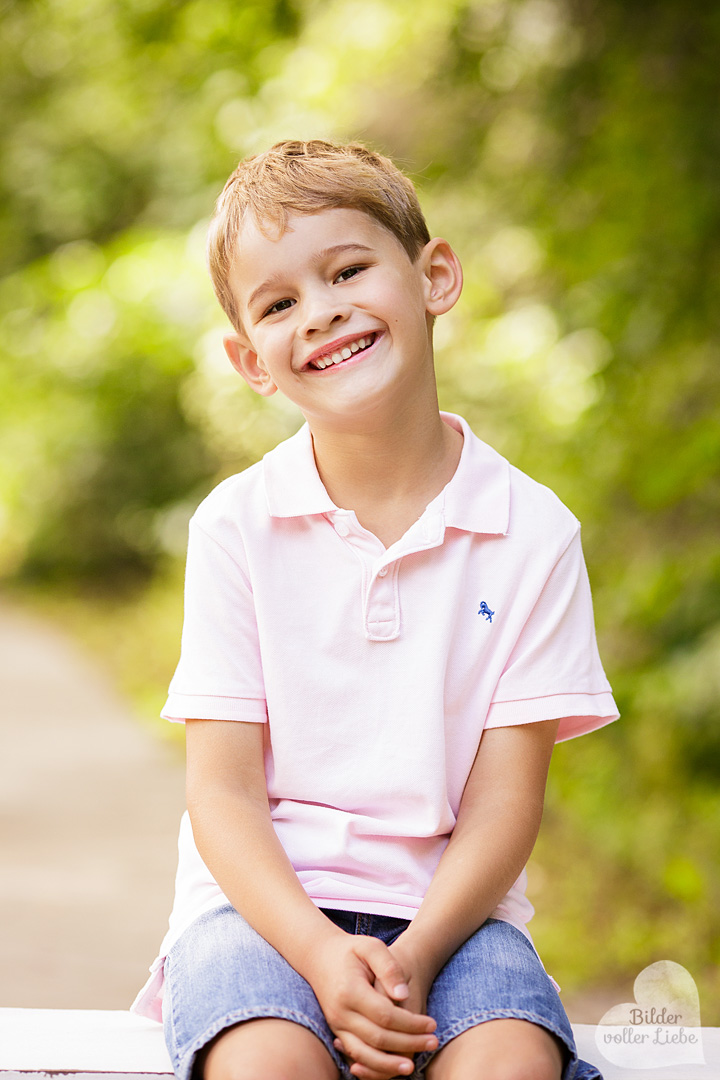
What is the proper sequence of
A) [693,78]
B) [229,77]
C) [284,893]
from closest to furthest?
[284,893] → [693,78] → [229,77]

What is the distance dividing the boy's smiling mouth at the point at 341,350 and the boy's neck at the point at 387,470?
3.7 inches

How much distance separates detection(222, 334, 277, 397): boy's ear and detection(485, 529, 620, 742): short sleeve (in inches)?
17.3

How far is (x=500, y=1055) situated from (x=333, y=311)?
83 cm

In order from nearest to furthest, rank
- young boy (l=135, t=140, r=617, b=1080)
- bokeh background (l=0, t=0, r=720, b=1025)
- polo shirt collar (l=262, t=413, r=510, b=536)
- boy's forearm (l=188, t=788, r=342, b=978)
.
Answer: boy's forearm (l=188, t=788, r=342, b=978), young boy (l=135, t=140, r=617, b=1080), polo shirt collar (l=262, t=413, r=510, b=536), bokeh background (l=0, t=0, r=720, b=1025)

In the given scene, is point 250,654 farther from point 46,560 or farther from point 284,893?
point 46,560

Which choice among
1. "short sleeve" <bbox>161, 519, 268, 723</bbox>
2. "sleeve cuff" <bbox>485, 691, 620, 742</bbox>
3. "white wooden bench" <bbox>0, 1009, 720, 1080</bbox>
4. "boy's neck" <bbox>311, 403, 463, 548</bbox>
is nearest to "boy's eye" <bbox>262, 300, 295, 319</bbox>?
"boy's neck" <bbox>311, 403, 463, 548</bbox>

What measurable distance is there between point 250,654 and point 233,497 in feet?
0.66

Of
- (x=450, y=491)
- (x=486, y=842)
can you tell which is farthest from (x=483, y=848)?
(x=450, y=491)

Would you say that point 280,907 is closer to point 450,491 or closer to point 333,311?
point 450,491

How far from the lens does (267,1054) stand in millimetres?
1131

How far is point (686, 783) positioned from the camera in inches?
133

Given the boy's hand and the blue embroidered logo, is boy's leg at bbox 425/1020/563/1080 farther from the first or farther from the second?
the blue embroidered logo

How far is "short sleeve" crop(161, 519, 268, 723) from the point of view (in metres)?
1.40

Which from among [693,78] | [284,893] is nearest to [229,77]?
[693,78]
